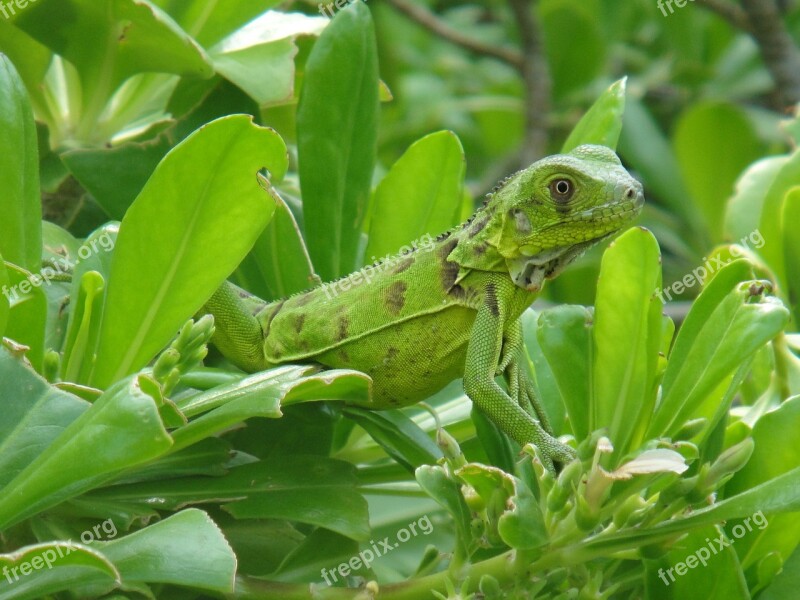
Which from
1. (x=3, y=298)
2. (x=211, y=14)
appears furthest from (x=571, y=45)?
(x=3, y=298)

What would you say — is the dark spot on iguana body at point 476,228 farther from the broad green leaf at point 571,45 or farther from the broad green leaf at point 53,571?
the broad green leaf at point 571,45

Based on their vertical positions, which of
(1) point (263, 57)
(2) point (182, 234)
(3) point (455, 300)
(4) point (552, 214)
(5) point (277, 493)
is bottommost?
(5) point (277, 493)

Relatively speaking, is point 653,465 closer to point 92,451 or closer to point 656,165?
point 92,451

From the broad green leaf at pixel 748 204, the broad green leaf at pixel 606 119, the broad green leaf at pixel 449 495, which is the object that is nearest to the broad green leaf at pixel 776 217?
the broad green leaf at pixel 748 204

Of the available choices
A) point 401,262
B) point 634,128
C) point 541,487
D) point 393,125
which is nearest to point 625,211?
point 401,262

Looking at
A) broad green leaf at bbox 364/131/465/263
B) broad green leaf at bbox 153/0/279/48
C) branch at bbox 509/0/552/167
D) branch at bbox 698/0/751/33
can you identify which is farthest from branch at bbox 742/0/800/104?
broad green leaf at bbox 153/0/279/48

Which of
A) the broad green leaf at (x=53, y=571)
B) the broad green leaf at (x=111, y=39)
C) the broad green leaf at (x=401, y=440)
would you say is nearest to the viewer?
the broad green leaf at (x=53, y=571)

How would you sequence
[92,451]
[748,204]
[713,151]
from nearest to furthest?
[92,451]
[748,204]
[713,151]
